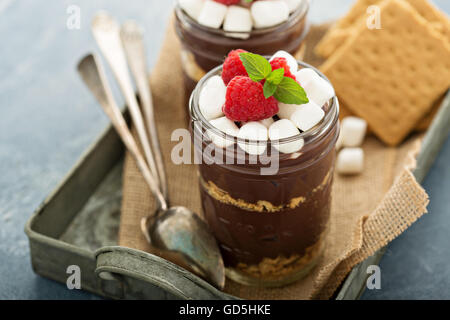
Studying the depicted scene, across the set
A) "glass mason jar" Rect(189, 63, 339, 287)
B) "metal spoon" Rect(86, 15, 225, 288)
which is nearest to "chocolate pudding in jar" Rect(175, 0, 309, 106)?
"glass mason jar" Rect(189, 63, 339, 287)

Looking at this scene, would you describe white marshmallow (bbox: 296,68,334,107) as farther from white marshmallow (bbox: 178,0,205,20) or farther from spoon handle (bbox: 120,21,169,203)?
spoon handle (bbox: 120,21,169,203)

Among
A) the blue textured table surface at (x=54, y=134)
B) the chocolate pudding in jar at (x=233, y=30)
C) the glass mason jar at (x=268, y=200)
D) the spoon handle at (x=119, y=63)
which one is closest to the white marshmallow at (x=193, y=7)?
the chocolate pudding in jar at (x=233, y=30)

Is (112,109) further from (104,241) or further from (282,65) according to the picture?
(282,65)

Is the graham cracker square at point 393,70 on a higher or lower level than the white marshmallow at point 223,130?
lower

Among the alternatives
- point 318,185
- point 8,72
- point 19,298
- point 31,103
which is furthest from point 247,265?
point 8,72

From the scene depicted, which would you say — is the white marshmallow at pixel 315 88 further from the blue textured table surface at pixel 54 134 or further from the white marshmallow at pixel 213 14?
the blue textured table surface at pixel 54 134

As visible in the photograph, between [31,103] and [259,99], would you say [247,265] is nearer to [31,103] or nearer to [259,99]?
[259,99]
